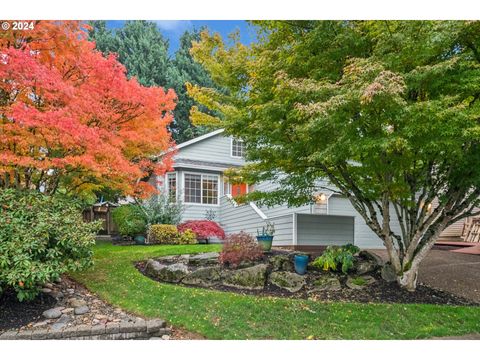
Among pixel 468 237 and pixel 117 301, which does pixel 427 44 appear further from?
pixel 468 237

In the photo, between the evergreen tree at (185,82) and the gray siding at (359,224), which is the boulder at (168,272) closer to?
the gray siding at (359,224)

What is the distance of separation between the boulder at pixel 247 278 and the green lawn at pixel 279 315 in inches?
17.2

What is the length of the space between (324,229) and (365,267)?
264 cm

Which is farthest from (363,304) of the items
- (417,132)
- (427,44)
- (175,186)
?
(175,186)

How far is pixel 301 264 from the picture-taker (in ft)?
17.5

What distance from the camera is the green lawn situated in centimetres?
386

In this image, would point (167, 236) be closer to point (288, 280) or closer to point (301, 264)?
point (301, 264)

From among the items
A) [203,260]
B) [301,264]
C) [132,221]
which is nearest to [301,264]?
[301,264]

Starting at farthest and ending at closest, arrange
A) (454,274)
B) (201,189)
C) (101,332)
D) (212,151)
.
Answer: (212,151), (201,189), (454,274), (101,332)

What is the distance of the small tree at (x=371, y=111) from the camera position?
3768mm

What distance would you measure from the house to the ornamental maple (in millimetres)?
3046

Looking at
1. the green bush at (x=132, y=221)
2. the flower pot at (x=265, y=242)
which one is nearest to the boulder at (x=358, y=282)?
the flower pot at (x=265, y=242)

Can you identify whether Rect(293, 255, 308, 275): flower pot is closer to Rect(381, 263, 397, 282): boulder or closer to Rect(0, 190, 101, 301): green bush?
Rect(381, 263, 397, 282): boulder
